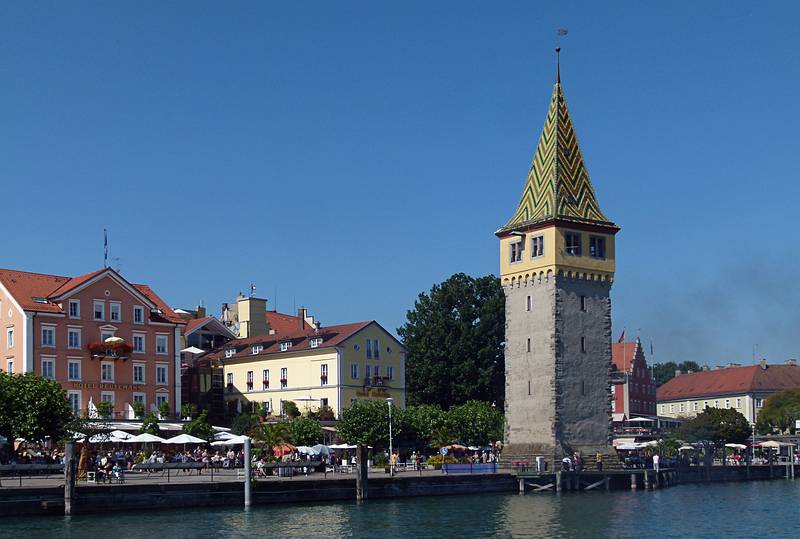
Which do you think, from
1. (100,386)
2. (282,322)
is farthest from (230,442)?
(282,322)

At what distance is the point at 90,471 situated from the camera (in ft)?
191

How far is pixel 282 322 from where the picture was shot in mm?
106250

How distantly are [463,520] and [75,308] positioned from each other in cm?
3637

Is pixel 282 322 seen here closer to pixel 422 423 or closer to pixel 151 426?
pixel 422 423

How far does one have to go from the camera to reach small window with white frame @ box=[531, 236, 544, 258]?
74.5 m

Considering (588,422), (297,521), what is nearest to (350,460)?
(588,422)

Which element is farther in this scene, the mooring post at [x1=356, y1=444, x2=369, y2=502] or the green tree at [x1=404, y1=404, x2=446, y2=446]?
the green tree at [x1=404, y1=404, x2=446, y2=446]

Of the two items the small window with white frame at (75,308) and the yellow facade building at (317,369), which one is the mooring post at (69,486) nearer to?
the small window with white frame at (75,308)

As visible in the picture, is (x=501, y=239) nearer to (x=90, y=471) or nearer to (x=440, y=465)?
(x=440, y=465)

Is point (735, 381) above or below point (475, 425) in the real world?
above

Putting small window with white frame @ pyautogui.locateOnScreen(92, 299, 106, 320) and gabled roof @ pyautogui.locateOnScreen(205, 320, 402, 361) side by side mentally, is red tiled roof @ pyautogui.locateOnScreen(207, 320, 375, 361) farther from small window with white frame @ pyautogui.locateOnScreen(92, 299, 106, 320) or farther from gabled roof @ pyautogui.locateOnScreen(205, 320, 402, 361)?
small window with white frame @ pyautogui.locateOnScreen(92, 299, 106, 320)

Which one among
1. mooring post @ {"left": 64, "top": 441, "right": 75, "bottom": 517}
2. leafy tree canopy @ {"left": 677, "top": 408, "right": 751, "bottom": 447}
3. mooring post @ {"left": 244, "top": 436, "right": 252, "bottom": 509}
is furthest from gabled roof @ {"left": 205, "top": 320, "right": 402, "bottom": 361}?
mooring post @ {"left": 64, "top": 441, "right": 75, "bottom": 517}

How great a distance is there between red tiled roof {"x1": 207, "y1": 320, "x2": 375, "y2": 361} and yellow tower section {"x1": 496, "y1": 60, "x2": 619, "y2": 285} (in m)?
16.0

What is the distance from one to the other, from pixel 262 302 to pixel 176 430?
27853 millimetres
